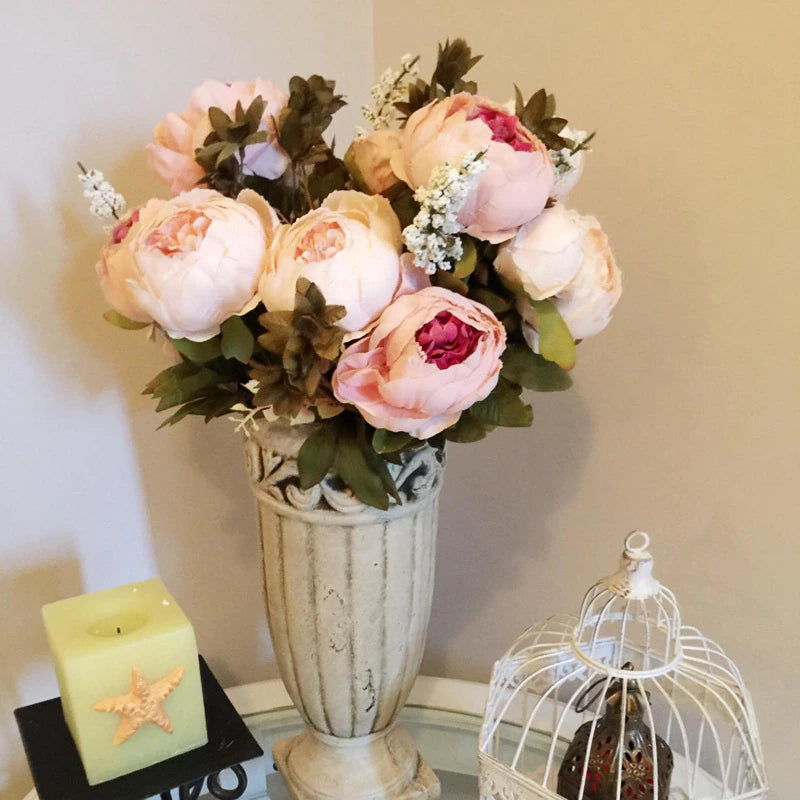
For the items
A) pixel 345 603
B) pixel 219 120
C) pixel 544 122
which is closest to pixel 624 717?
pixel 345 603

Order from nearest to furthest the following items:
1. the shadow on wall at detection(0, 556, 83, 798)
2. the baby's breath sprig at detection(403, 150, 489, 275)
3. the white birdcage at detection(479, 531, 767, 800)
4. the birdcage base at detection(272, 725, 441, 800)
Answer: the baby's breath sprig at detection(403, 150, 489, 275)
the white birdcage at detection(479, 531, 767, 800)
the birdcage base at detection(272, 725, 441, 800)
the shadow on wall at detection(0, 556, 83, 798)

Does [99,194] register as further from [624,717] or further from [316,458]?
[624,717]

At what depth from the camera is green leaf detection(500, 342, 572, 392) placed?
0.62 metres

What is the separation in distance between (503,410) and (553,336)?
0.23 ft

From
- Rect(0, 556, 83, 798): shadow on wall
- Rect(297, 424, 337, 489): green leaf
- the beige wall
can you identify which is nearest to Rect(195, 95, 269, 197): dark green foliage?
Rect(297, 424, 337, 489): green leaf

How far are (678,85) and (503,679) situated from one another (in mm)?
563

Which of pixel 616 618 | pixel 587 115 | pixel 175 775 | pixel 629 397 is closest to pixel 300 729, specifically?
pixel 175 775

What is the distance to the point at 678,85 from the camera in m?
0.72

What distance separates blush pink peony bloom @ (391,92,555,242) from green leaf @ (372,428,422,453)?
0.16 metres

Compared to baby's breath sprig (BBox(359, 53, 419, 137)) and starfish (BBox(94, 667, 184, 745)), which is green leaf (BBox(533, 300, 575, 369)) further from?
starfish (BBox(94, 667, 184, 745))

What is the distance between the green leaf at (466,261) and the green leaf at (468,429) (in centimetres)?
12

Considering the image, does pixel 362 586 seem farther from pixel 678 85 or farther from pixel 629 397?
pixel 678 85

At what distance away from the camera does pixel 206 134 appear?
634 millimetres

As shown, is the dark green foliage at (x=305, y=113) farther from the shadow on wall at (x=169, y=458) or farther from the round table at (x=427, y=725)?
the round table at (x=427, y=725)
